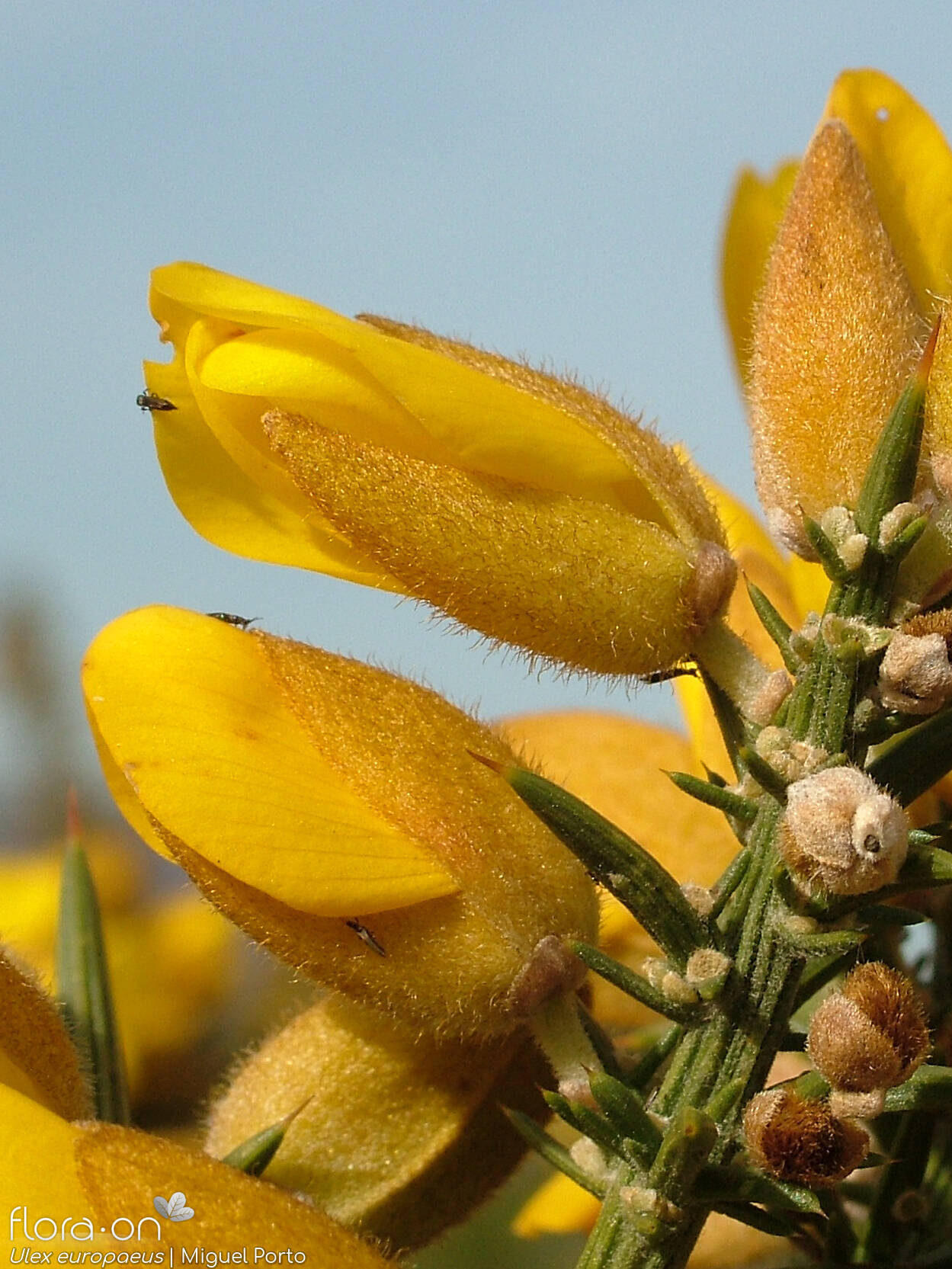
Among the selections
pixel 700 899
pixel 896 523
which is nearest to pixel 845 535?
pixel 896 523

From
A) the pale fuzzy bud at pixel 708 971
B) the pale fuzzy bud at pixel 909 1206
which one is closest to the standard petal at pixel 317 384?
the pale fuzzy bud at pixel 708 971

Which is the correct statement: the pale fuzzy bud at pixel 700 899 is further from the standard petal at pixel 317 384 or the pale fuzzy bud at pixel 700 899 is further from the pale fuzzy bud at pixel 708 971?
the standard petal at pixel 317 384

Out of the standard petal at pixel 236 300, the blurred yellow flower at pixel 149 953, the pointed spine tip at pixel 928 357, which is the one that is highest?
the pointed spine tip at pixel 928 357

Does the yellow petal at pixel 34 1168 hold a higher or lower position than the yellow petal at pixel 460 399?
lower

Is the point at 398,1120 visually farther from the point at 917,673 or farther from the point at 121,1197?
the point at 917,673

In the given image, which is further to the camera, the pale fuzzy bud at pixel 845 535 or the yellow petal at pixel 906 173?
the yellow petal at pixel 906 173

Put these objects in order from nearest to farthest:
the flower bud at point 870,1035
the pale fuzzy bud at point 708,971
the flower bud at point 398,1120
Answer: the flower bud at point 870,1035 → the pale fuzzy bud at point 708,971 → the flower bud at point 398,1120
